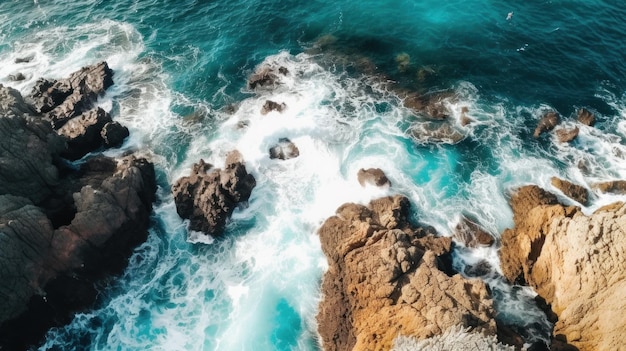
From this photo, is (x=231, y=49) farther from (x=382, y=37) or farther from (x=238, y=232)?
(x=238, y=232)

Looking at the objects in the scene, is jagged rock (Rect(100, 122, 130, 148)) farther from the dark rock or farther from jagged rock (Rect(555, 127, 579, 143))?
jagged rock (Rect(555, 127, 579, 143))

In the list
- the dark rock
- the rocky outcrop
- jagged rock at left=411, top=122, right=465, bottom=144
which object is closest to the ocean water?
jagged rock at left=411, top=122, right=465, bottom=144

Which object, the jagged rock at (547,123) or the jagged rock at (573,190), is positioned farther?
the jagged rock at (547,123)

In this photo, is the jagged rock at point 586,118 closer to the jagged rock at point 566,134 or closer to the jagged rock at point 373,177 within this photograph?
the jagged rock at point 566,134

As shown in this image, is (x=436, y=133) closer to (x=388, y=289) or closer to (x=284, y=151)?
(x=284, y=151)

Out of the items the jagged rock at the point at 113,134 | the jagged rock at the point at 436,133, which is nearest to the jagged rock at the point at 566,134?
the jagged rock at the point at 436,133
